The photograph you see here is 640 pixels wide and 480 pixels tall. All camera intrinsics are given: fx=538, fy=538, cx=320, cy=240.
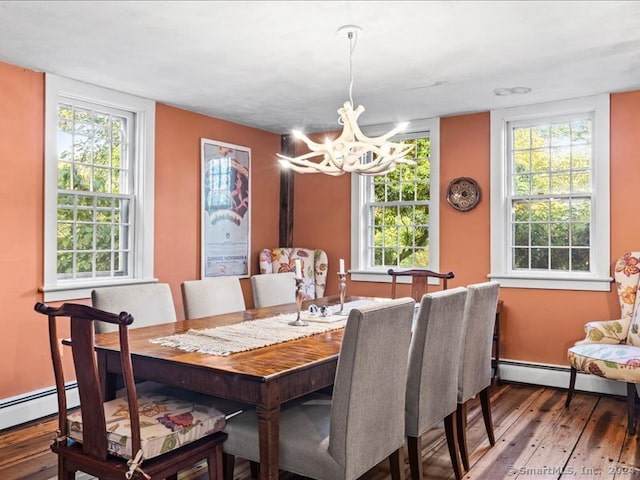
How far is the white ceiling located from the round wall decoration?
682 mm

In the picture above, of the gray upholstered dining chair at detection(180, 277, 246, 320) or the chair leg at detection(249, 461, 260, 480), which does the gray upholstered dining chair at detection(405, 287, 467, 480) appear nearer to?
the chair leg at detection(249, 461, 260, 480)

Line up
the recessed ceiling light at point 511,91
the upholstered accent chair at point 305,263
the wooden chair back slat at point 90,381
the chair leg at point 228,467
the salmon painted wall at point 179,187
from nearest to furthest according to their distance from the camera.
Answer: the wooden chair back slat at point 90,381, the chair leg at point 228,467, the recessed ceiling light at point 511,91, the salmon painted wall at point 179,187, the upholstered accent chair at point 305,263

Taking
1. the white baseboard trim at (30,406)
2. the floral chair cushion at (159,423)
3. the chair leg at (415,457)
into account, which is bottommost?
the white baseboard trim at (30,406)

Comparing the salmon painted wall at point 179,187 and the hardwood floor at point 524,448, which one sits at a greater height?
the salmon painted wall at point 179,187

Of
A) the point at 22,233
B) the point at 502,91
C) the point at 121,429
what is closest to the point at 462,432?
the point at 121,429

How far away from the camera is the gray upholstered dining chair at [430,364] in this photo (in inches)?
94.9

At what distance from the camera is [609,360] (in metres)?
3.47

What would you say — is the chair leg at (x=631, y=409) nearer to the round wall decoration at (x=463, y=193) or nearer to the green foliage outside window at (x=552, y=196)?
the green foliage outside window at (x=552, y=196)

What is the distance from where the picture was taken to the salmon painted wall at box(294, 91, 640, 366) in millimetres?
4188

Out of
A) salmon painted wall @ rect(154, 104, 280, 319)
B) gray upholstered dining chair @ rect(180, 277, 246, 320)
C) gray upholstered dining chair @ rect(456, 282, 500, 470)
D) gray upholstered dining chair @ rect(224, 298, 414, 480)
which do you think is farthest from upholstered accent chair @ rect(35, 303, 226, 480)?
salmon painted wall @ rect(154, 104, 280, 319)

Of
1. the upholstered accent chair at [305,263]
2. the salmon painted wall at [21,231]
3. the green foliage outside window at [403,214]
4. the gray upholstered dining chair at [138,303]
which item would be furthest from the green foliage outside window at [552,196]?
the salmon painted wall at [21,231]

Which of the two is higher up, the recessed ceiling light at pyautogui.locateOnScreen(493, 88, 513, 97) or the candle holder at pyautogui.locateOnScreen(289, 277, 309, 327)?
the recessed ceiling light at pyautogui.locateOnScreen(493, 88, 513, 97)

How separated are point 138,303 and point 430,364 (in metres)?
1.60

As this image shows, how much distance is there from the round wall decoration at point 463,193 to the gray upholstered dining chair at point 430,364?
232 centimetres
